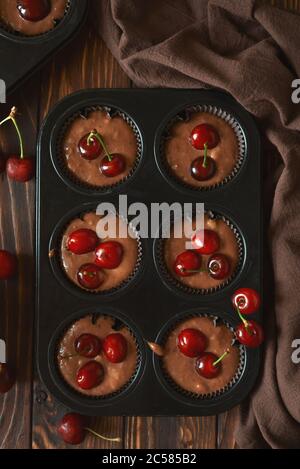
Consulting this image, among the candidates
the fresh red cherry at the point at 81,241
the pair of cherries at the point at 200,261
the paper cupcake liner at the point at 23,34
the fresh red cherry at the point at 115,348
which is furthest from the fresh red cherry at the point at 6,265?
the paper cupcake liner at the point at 23,34

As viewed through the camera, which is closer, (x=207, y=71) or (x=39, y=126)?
(x=207, y=71)

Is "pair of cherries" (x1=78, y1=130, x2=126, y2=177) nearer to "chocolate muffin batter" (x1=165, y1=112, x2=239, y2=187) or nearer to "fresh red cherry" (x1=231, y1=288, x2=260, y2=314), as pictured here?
"chocolate muffin batter" (x1=165, y1=112, x2=239, y2=187)

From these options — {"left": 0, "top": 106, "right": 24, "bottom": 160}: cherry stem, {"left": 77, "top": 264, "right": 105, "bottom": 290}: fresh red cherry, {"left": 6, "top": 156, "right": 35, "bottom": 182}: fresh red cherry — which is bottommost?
{"left": 77, "top": 264, "right": 105, "bottom": 290}: fresh red cherry

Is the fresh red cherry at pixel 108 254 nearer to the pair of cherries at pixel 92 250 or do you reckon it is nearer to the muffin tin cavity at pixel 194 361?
the pair of cherries at pixel 92 250

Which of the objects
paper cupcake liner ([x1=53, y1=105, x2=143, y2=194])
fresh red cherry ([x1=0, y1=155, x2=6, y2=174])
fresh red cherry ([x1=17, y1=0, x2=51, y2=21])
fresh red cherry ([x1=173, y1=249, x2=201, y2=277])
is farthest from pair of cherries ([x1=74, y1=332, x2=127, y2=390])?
fresh red cherry ([x1=17, y1=0, x2=51, y2=21])

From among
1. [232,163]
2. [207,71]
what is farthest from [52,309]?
[207,71]

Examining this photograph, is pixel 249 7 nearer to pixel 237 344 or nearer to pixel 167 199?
pixel 167 199
